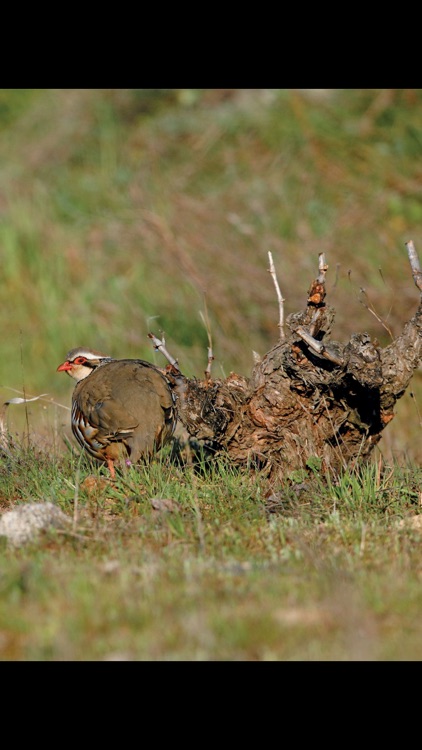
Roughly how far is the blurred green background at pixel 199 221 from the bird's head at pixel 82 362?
1.40m

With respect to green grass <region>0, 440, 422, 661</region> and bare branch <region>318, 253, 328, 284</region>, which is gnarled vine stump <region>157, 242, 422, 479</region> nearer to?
bare branch <region>318, 253, 328, 284</region>

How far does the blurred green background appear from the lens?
10.7 metres

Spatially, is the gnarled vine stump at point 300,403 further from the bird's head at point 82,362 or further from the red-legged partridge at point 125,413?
the bird's head at point 82,362

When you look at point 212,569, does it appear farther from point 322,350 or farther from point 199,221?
point 199,221

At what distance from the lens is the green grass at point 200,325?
3.86m

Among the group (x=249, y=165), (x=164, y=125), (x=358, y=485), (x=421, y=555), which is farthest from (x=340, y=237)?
(x=421, y=555)

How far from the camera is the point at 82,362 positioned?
7.12 m

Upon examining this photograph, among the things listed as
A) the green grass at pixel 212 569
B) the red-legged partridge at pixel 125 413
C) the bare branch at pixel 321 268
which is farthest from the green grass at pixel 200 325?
the bare branch at pixel 321 268

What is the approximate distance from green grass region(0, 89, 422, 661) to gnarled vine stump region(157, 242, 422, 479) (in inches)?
9.1

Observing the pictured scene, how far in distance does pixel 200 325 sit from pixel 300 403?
5038 mm

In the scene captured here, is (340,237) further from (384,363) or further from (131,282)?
(384,363)

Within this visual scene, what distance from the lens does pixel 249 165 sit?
14273mm

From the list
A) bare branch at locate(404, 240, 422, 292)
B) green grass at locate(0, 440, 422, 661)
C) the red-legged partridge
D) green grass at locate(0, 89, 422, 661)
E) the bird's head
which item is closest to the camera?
green grass at locate(0, 440, 422, 661)

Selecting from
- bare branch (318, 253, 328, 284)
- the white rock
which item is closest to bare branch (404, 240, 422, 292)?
bare branch (318, 253, 328, 284)
